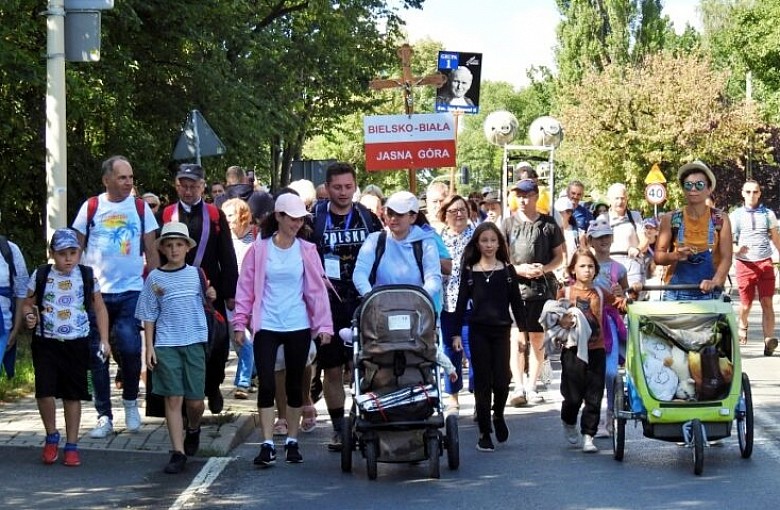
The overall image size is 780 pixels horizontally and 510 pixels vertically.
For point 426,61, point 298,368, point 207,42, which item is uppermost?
point 426,61

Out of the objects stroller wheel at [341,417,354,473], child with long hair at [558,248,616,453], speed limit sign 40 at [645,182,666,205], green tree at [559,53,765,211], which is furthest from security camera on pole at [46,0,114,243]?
green tree at [559,53,765,211]

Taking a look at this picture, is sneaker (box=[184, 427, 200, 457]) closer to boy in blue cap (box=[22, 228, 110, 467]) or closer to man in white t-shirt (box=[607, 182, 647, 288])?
boy in blue cap (box=[22, 228, 110, 467])

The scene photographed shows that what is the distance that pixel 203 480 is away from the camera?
9.47 meters

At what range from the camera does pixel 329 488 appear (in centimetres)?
916

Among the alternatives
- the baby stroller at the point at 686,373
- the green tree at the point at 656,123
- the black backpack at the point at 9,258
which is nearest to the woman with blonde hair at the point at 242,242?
the black backpack at the point at 9,258

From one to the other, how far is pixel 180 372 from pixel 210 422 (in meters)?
1.73

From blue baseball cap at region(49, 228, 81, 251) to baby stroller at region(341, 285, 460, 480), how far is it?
2.00 m

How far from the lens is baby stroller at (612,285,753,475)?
9633 millimetres

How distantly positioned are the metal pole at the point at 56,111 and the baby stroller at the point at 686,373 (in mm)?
5136

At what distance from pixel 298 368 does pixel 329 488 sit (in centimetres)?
114

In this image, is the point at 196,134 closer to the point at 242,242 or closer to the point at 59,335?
the point at 242,242

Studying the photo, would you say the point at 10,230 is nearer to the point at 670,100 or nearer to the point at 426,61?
the point at 670,100

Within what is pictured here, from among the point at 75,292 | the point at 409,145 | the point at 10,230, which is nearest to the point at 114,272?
the point at 75,292

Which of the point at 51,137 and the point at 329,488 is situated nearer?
the point at 329,488
